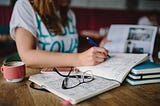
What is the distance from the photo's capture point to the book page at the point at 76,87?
568 mm

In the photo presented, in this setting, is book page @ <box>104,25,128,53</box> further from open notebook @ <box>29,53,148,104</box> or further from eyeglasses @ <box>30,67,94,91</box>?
eyeglasses @ <box>30,67,94,91</box>

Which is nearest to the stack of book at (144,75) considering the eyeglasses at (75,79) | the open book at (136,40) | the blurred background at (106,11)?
the eyeglasses at (75,79)

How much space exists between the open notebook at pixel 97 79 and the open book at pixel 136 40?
239mm

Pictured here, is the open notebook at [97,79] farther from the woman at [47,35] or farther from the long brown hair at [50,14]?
the long brown hair at [50,14]

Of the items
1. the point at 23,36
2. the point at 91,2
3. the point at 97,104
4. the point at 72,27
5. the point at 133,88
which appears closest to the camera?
the point at 97,104

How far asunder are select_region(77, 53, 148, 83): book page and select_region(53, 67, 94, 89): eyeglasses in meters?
0.03

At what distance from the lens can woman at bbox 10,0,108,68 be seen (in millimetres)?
848

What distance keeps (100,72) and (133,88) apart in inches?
5.4

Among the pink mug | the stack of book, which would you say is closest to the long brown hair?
the pink mug

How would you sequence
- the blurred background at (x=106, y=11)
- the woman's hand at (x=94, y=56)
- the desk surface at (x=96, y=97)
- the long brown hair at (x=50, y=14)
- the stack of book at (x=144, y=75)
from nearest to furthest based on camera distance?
1. the desk surface at (x=96, y=97)
2. the stack of book at (x=144, y=75)
3. the woman's hand at (x=94, y=56)
4. the long brown hair at (x=50, y=14)
5. the blurred background at (x=106, y=11)

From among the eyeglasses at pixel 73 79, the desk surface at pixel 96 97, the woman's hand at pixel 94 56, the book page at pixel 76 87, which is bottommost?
the desk surface at pixel 96 97

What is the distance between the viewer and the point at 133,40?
1.09 m

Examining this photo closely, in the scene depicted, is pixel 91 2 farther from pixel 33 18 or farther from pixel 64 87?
pixel 64 87

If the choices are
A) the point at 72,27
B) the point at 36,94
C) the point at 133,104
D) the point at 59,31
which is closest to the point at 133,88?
the point at 133,104
